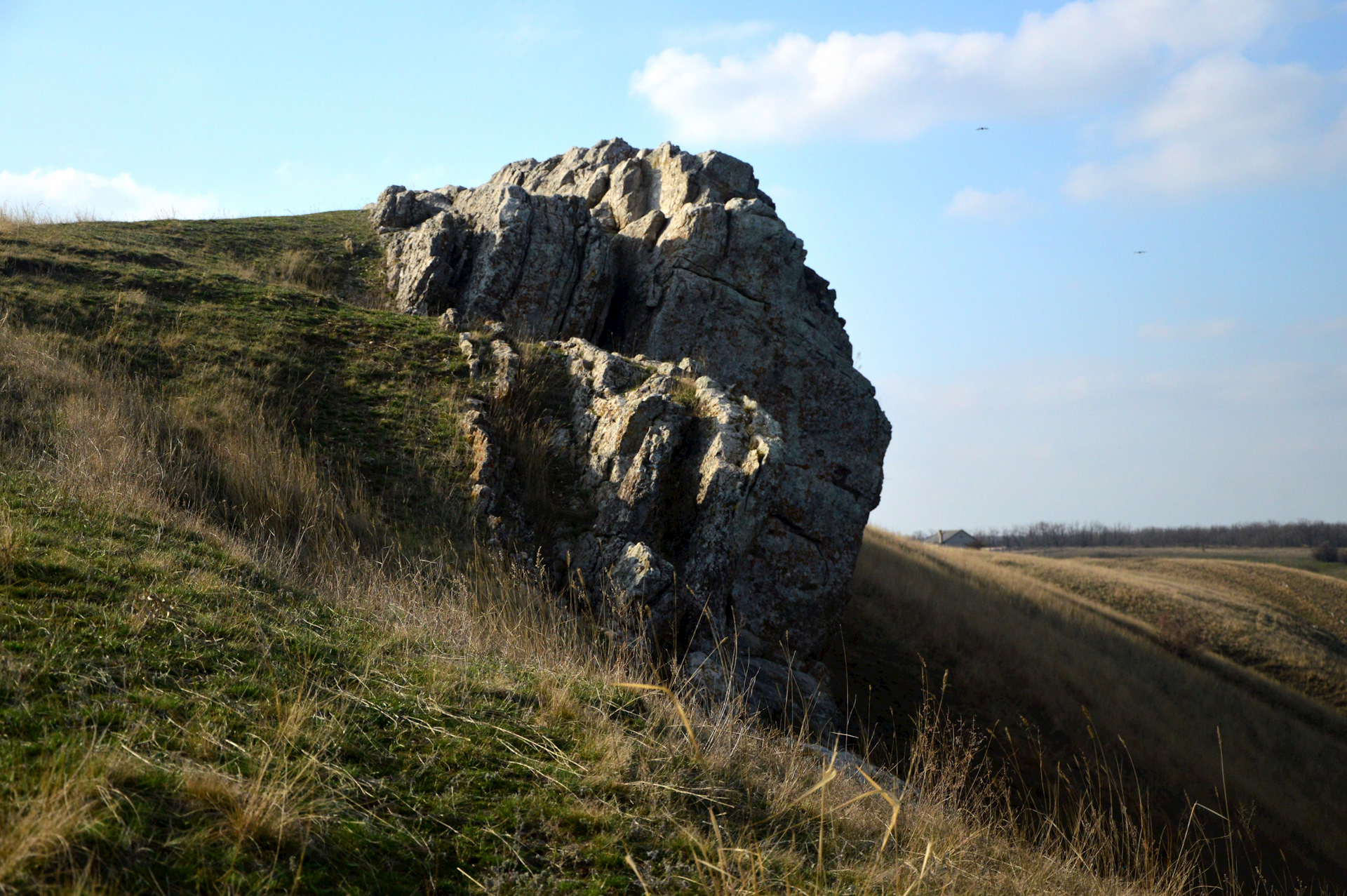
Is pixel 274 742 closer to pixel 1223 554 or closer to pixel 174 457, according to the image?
pixel 174 457

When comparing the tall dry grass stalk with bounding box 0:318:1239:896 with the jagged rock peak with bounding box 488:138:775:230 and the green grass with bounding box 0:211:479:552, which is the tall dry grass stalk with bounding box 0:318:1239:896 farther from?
the jagged rock peak with bounding box 488:138:775:230

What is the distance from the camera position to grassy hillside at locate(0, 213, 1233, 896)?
2779 mm

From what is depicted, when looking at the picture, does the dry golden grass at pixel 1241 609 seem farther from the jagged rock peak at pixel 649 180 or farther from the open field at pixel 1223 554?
the jagged rock peak at pixel 649 180

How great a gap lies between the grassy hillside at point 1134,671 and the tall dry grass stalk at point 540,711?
6.58 ft

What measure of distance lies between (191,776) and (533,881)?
53.4 inches

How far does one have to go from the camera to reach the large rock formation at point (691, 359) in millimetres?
9789

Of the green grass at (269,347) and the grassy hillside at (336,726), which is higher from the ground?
the green grass at (269,347)

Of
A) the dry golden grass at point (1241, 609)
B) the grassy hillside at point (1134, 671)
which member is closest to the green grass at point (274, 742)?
the grassy hillside at point (1134, 671)

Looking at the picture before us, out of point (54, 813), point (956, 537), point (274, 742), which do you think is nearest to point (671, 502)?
point (274, 742)

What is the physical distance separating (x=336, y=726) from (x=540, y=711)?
112 centimetres

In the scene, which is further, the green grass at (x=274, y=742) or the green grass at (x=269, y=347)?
the green grass at (x=269, y=347)

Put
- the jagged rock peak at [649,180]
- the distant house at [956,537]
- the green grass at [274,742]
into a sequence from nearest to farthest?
the green grass at [274,742] → the jagged rock peak at [649,180] → the distant house at [956,537]

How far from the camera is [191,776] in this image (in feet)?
9.45

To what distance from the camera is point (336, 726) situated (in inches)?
145
